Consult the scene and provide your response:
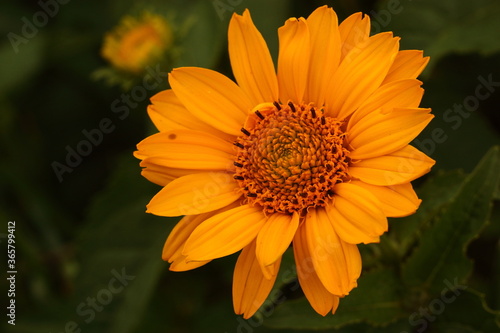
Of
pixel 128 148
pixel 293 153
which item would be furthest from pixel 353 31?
pixel 128 148

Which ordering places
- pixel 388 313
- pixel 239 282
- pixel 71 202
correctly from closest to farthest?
pixel 239 282
pixel 388 313
pixel 71 202

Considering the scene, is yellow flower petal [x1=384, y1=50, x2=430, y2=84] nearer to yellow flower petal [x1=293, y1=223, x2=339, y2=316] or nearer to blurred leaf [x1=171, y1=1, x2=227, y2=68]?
yellow flower petal [x1=293, y1=223, x2=339, y2=316]

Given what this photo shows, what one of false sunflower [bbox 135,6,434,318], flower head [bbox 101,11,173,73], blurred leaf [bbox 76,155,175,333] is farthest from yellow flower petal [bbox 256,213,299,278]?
flower head [bbox 101,11,173,73]

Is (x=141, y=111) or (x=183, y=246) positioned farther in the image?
(x=141, y=111)

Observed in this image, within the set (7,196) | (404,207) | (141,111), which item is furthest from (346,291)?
(7,196)

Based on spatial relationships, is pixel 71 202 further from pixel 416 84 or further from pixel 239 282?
pixel 416 84

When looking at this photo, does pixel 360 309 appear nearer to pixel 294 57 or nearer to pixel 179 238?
pixel 179 238

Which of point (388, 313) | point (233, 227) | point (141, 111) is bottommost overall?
point (388, 313)
